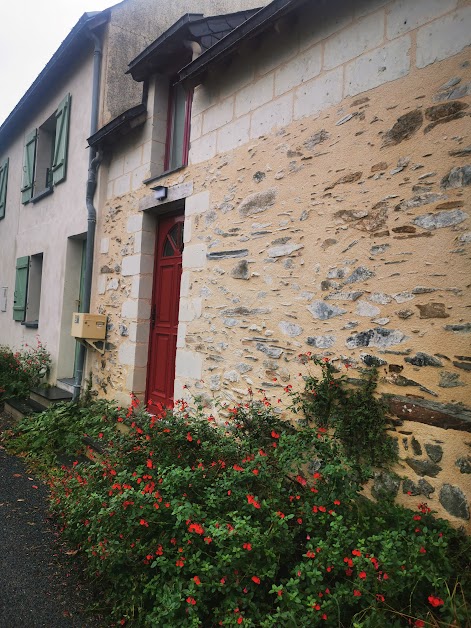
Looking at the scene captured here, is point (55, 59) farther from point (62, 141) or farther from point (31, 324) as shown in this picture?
point (31, 324)

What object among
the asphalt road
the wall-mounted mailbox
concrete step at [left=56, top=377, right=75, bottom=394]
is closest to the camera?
the asphalt road

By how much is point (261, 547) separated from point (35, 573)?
4.90 feet

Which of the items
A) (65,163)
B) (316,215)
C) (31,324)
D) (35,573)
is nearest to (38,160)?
(65,163)

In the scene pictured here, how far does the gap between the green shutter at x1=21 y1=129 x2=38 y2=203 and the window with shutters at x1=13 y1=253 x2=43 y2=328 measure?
1162 mm

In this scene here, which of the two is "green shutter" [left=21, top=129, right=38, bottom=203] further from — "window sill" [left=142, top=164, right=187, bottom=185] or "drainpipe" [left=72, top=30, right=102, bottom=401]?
"window sill" [left=142, top=164, right=187, bottom=185]

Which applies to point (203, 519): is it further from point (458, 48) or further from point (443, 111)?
point (458, 48)

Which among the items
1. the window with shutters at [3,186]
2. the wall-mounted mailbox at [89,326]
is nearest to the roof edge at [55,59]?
the window with shutters at [3,186]

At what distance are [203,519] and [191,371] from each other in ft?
6.39

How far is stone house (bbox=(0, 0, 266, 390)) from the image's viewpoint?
19.4 feet

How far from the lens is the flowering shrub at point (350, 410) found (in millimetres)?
2652

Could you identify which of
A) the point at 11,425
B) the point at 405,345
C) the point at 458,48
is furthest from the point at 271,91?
the point at 11,425

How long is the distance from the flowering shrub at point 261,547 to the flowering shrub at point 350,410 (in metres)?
0.13

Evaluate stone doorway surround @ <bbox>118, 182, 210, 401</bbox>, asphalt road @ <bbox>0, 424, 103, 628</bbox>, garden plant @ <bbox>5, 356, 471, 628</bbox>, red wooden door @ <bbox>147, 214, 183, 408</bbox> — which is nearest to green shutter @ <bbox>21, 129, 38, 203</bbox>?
stone doorway surround @ <bbox>118, 182, 210, 401</bbox>

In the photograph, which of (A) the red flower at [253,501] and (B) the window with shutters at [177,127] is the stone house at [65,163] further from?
(A) the red flower at [253,501]
